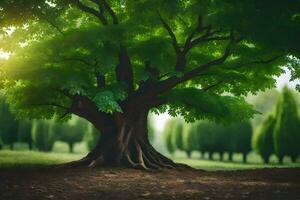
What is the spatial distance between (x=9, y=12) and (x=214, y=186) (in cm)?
884

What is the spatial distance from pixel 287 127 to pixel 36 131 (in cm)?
2441

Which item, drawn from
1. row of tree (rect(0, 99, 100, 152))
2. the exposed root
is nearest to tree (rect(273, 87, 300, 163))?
the exposed root

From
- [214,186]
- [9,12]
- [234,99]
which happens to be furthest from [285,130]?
[9,12]

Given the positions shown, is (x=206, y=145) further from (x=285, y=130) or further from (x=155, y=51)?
(x=155, y=51)

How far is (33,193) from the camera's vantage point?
10789mm

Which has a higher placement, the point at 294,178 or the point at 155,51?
the point at 155,51

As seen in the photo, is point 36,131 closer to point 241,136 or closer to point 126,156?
point 241,136

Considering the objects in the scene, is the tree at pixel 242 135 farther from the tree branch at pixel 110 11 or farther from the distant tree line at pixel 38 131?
the tree branch at pixel 110 11

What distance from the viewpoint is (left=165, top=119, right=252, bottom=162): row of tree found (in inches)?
1401

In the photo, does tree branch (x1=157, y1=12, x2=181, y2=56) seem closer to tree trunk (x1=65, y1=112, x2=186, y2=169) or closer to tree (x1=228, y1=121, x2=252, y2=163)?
tree trunk (x1=65, y1=112, x2=186, y2=169)

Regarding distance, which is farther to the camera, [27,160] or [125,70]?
[27,160]

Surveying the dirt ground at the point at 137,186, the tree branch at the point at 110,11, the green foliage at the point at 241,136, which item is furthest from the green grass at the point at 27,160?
the green foliage at the point at 241,136

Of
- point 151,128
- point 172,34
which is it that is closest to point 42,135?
point 151,128

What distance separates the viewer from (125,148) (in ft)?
59.8
